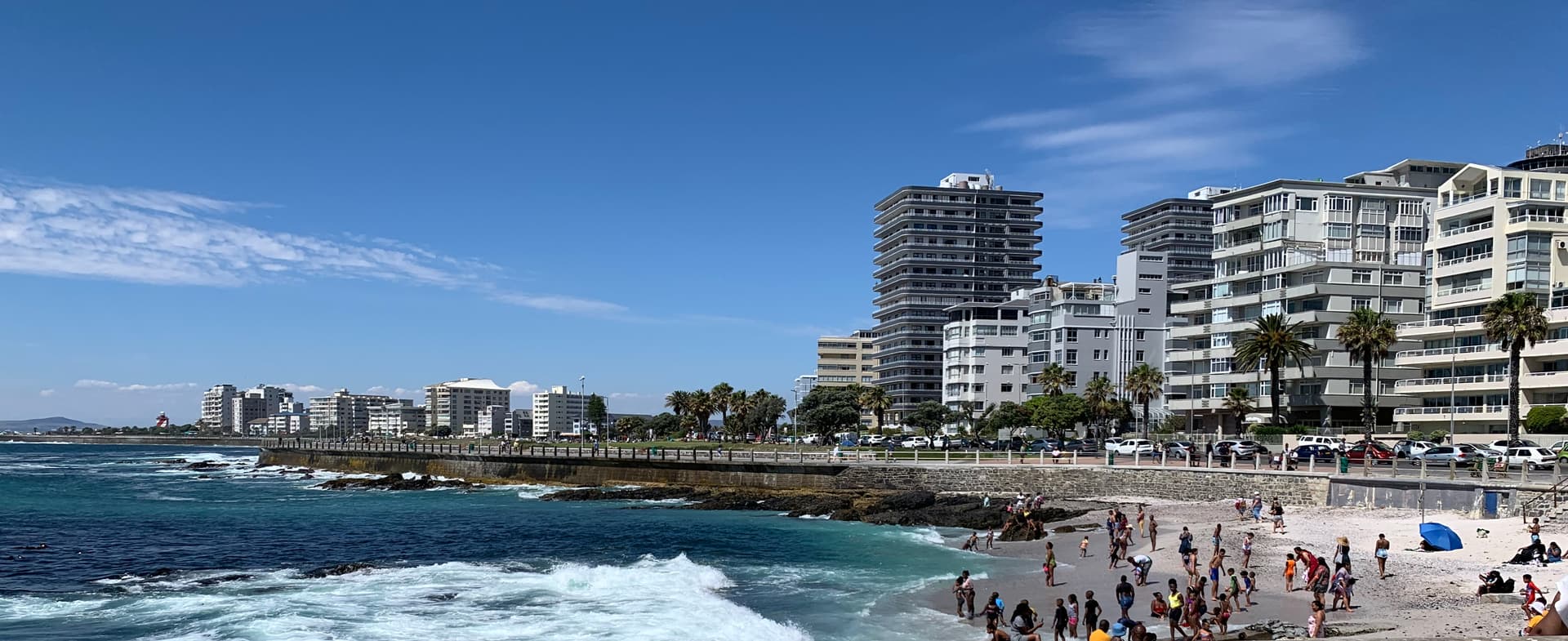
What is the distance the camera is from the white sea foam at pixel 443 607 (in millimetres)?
28859

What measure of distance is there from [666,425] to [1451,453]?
A: 13589 centimetres

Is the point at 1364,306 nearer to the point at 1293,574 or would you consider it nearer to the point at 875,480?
the point at 875,480

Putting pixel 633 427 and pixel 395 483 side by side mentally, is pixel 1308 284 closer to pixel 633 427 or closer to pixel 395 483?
pixel 395 483

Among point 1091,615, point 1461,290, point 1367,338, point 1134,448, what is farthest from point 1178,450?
point 1091,615

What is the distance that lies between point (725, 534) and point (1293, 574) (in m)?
26.7

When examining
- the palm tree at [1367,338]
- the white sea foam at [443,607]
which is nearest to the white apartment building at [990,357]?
the palm tree at [1367,338]

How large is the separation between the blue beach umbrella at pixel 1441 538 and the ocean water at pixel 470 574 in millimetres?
14222

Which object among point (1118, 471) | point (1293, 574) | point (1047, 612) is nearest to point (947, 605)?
point (1047, 612)

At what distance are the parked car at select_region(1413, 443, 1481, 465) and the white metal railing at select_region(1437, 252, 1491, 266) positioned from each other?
27.8 metres

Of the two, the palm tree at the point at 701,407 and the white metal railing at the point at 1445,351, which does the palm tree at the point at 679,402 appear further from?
the white metal railing at the point at 1445,351

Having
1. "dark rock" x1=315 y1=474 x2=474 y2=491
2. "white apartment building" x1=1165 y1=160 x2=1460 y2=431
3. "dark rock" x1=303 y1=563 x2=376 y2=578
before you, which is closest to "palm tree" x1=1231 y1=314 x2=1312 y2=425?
"white apartment building" x1=1165 y1=160 x2=1460 y2=431

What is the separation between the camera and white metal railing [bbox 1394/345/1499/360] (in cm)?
7512

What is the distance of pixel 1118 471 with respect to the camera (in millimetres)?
58719

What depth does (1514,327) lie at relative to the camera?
6512 cm
